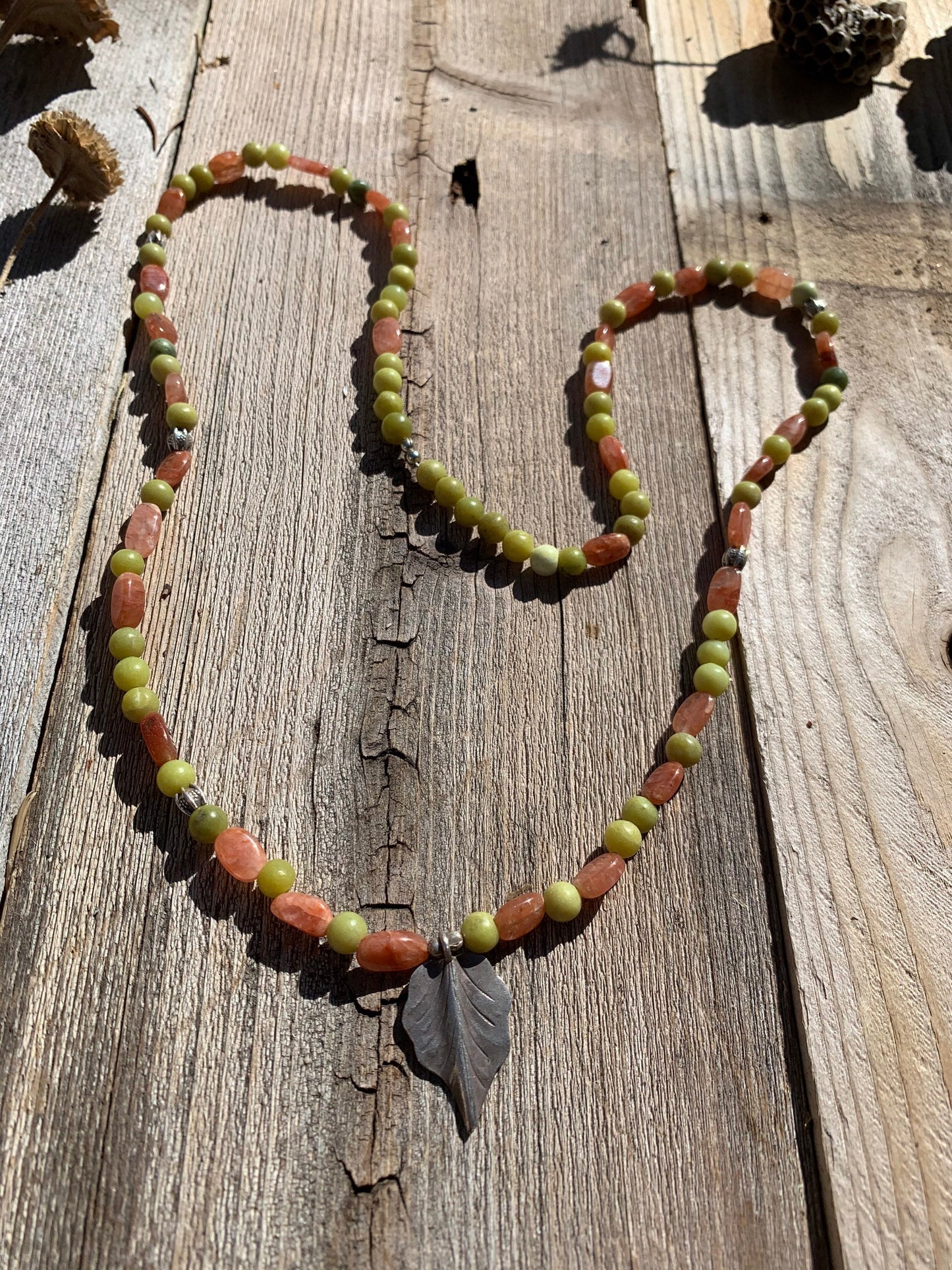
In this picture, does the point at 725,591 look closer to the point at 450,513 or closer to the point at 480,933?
the point at 450,513

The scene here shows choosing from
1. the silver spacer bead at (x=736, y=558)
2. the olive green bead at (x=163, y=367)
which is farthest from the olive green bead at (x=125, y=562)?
the silver spacer bead at (x=736, y=558)

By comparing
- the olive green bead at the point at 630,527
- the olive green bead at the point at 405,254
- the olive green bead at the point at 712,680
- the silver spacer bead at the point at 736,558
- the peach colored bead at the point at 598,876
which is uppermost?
the olive green bead at the point at 405,254

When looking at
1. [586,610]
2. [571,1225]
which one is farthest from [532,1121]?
[586,610]

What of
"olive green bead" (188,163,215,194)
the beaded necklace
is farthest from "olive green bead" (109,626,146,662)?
"olive green bead" (188,163,215,194)

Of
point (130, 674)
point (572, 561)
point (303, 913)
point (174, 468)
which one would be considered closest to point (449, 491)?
point (572, 561)

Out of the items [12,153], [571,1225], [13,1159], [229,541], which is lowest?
[571,1225]

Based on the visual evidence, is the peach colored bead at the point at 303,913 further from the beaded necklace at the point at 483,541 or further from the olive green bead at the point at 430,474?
the olive green bead at the point at 430,474

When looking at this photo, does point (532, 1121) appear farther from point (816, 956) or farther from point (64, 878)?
point (64, 878)
